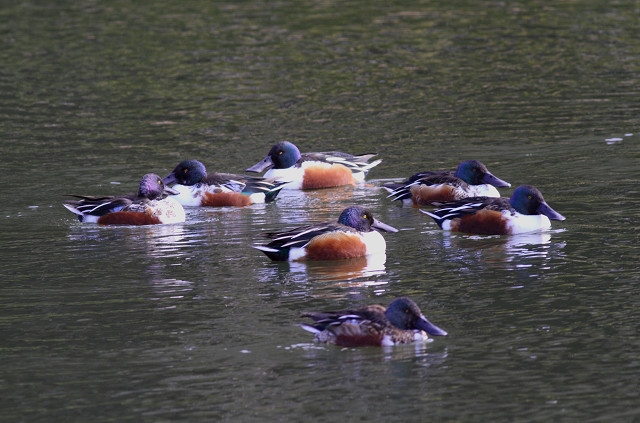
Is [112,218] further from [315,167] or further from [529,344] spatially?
[529,344]

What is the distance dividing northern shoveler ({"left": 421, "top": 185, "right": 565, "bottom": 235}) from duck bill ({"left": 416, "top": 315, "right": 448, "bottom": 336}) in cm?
456

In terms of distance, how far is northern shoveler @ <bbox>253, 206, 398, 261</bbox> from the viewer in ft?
41.5

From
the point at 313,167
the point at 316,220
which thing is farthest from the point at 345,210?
the point at 313,167

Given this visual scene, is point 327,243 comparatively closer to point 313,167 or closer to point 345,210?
point 345,210

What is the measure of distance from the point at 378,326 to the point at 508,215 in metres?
4.93

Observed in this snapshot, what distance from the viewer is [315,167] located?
1820 cm

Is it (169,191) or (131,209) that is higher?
(169,191)

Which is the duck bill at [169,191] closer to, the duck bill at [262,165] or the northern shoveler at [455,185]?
the duck bill at [262,165]

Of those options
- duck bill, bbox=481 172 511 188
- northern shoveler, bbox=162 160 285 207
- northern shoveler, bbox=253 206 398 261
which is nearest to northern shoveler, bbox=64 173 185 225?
northern shoveler, bbox=162 160 285 207

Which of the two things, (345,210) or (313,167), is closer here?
(345,210)

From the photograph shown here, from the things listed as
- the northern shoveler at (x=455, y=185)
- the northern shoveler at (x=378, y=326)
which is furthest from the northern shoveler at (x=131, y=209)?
the northern shoveler at (x=378, y=326)

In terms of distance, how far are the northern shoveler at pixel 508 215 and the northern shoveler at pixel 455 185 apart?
5.27 feet

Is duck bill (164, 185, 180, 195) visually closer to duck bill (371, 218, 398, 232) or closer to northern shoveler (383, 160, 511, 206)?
northern shoveler (383, 160, 511, 206)

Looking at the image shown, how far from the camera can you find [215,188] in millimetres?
16953
